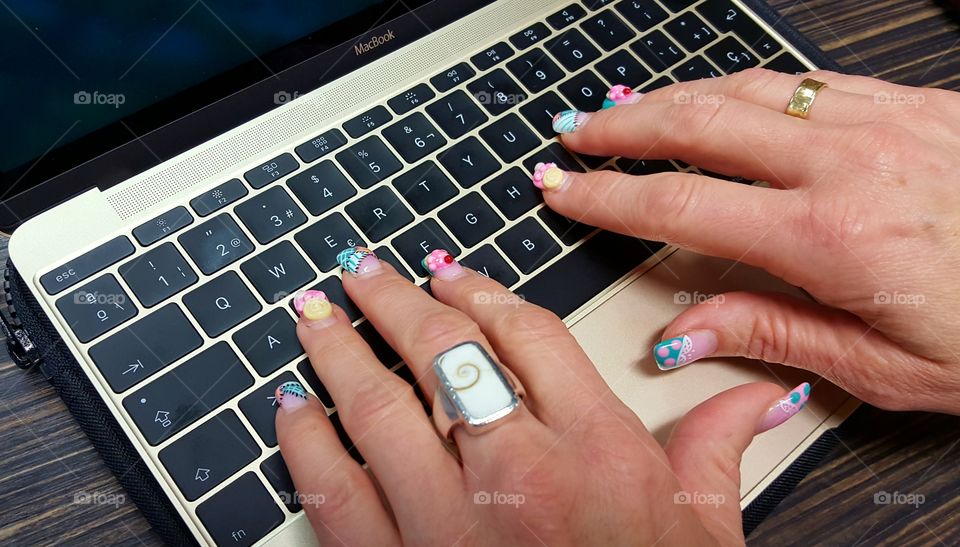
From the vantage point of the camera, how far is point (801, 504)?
24.4 inches

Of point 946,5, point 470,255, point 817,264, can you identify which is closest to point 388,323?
point 470,255

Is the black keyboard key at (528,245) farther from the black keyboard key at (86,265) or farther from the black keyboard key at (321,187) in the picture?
the black keyboard key at (86,265)

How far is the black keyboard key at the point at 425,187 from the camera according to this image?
60cm

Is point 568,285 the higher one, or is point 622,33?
point 622,33

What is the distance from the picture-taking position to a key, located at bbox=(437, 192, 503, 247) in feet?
1.96

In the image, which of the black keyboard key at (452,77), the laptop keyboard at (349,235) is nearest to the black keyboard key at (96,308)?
the laptop keyboard at (349,235)

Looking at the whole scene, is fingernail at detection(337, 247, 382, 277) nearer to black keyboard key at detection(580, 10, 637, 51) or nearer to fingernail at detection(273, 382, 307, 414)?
fingernail at detection(273, 382, 307, 414)

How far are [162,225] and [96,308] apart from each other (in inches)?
3.1

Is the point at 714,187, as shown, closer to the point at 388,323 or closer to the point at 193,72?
the point at 388,323

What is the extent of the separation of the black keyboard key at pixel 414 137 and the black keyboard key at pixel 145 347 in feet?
0.74

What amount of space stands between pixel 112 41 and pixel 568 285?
0.39m

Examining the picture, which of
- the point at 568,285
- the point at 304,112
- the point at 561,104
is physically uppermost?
the point at 304,112

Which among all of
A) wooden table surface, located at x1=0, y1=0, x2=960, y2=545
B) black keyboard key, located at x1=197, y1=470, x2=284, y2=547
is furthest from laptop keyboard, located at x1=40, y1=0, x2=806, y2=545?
wooden table surface, located at x1=0, y1=0, x2=960, y2=545

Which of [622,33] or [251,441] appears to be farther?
[622,33]
